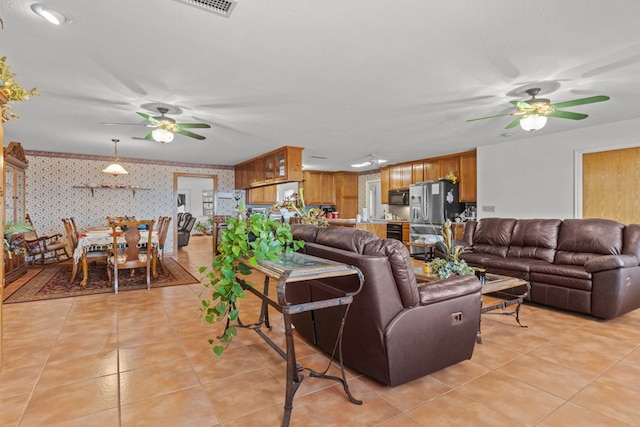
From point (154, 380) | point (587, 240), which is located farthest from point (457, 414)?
point (587, 240)

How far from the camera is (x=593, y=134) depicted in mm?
4672

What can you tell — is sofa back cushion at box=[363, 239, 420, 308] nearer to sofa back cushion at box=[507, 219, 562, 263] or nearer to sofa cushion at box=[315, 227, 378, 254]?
sofa cushion at box=[315, 227, 378, 254]

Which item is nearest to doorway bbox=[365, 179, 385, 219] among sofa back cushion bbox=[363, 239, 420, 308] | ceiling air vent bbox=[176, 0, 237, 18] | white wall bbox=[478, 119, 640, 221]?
white wall bbox=[478, 119, 640, 221]

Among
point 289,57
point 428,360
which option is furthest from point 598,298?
point 289,57

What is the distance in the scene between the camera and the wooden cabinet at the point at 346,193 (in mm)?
9641

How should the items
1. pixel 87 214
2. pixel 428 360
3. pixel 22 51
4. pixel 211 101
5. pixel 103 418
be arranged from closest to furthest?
1. pixel 103 418
2. pixel 428 360
3. pixel 22 51
4. pixel 211 101
5. pixel 87 214

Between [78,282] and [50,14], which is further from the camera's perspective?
[78,282]

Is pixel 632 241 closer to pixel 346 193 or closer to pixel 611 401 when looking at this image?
pixel 611 401

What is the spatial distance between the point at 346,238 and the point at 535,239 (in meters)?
3.34

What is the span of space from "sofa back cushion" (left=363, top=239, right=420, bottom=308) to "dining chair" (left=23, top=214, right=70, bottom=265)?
19.7ft

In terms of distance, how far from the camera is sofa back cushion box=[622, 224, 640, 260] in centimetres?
342

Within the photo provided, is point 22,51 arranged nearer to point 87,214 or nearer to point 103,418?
point 103,418

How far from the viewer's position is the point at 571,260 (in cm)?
373

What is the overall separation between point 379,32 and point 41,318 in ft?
13.2
